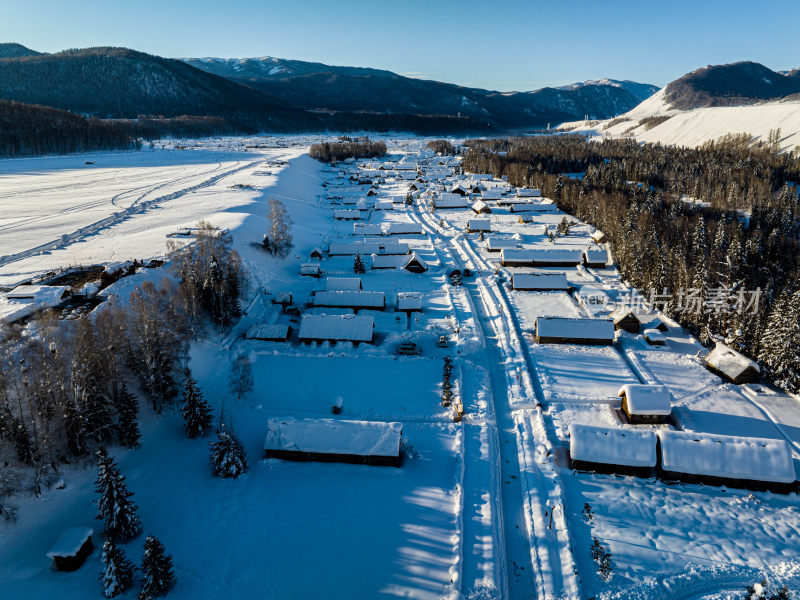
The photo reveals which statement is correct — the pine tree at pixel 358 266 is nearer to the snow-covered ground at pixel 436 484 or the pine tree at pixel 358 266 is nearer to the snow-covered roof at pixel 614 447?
the snow-covered ground at pixel 436 484

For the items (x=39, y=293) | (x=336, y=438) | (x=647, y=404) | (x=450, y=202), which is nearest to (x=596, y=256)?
(x=647, y=404)

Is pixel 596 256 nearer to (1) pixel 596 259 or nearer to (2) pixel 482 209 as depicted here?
(1) pixel 596 259

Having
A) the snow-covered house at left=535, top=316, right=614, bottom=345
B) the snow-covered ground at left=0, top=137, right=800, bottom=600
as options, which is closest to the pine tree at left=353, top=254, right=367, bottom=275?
the snow-covered ground at left=0, top=137, right=800, bottom=600

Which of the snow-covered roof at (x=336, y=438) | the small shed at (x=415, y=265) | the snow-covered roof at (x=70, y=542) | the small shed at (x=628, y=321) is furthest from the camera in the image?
the small shed at (x=415, y=265)

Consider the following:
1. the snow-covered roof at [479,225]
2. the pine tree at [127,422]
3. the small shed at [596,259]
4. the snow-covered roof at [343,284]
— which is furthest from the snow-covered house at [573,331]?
Answer: the snow-covered roof at [479,225]

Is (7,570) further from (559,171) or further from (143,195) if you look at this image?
(559,171)
